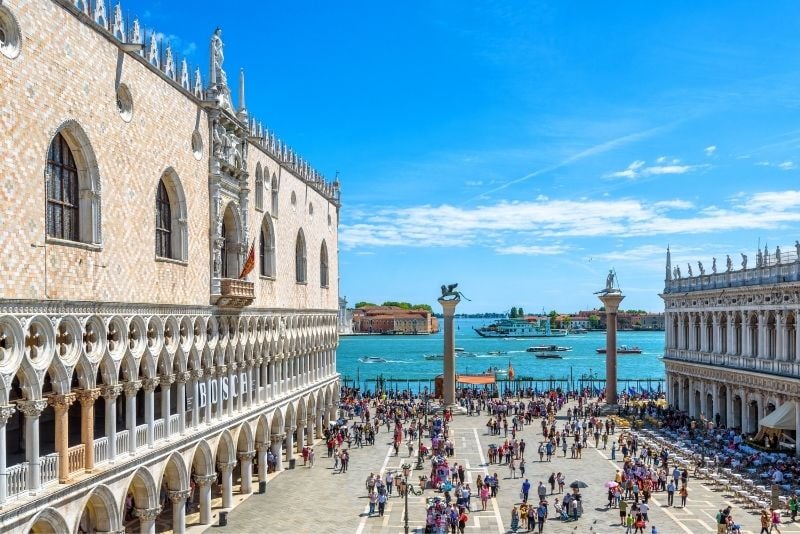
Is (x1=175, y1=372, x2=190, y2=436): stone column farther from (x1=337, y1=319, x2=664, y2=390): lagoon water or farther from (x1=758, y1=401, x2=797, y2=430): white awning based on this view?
(x1=337, y1=319, x2=664, y2=390): lagoon water

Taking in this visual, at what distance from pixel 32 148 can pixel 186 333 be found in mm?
9788

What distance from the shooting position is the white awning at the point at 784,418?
119ft

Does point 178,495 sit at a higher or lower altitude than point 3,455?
lower

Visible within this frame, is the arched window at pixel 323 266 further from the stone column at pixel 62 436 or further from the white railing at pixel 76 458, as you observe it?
the stone column at pixel 62 436

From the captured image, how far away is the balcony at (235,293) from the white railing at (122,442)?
7.19m

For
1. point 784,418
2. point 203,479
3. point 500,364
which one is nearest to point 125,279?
point 203,479

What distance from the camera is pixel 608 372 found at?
174 feet

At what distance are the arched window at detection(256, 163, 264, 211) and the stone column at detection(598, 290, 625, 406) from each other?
28.9 meters

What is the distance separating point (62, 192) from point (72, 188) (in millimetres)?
491

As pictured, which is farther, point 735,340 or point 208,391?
point 735,340

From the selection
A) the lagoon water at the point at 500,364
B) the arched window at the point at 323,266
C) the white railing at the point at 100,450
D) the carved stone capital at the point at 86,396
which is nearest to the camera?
the carved stone capital at the point at 86,396

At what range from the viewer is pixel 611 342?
54125 mm

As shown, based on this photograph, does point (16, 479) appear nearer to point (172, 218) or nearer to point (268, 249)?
point (172, 218)

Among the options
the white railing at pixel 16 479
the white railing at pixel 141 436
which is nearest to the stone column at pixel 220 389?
the white railing at pixel 141 436
